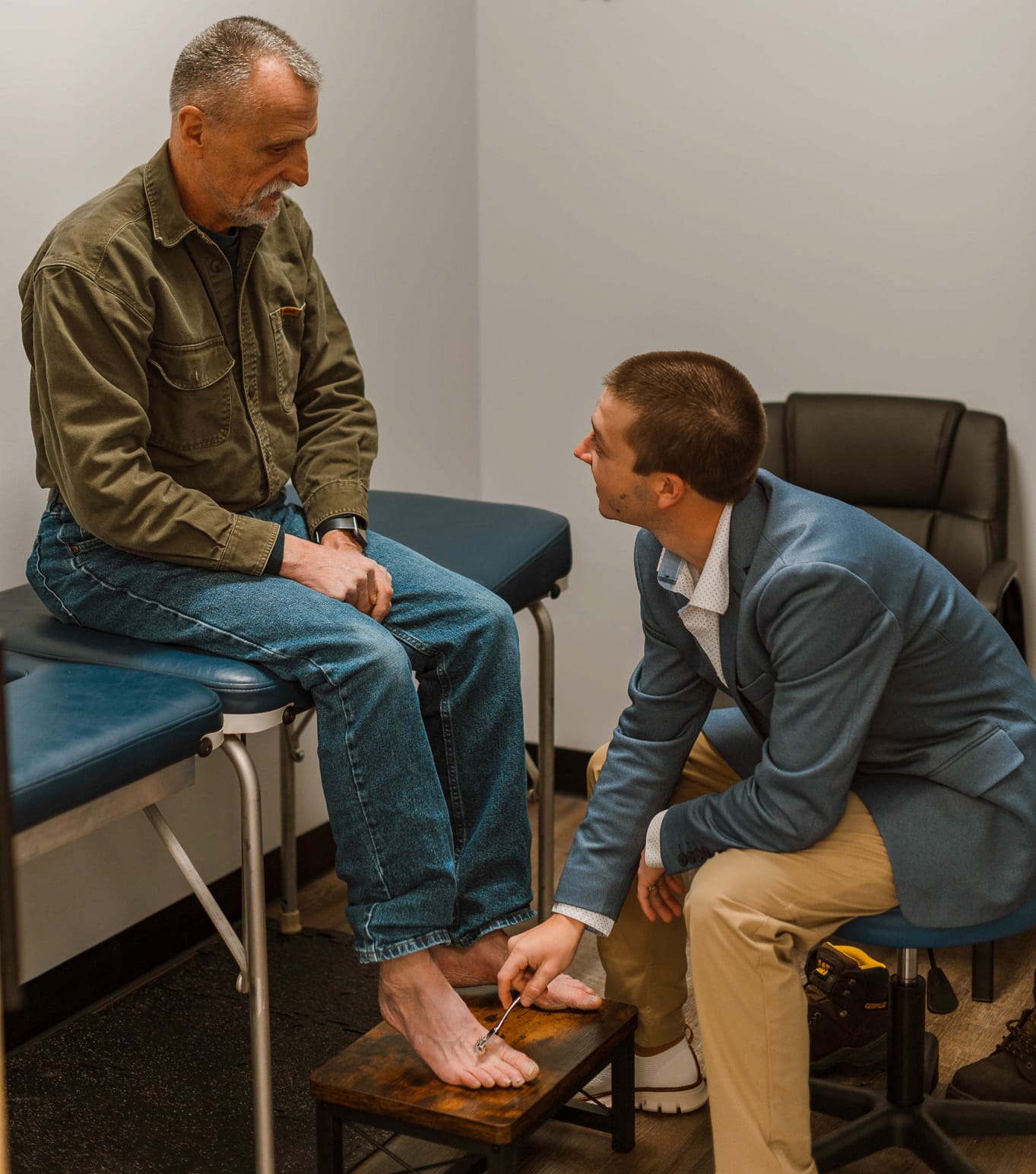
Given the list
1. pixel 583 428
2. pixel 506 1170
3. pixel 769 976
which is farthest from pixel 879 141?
pixel 506 1170

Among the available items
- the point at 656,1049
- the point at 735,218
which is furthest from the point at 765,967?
the point at 735,218

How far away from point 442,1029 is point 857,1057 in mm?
679

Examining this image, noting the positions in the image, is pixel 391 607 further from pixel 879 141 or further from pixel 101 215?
pixel 879 141

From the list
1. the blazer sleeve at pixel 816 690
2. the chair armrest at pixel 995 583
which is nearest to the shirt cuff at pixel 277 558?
the blazer sleeve at pixel 816 690

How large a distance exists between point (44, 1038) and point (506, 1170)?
0.92 metres

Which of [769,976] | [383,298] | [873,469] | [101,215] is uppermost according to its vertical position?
[101,215]

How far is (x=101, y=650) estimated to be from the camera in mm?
1765

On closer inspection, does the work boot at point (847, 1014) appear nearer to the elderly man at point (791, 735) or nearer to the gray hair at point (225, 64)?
the elderly man at point (791, 735)

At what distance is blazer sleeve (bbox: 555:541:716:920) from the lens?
1755 mm

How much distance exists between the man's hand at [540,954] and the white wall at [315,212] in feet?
2.70

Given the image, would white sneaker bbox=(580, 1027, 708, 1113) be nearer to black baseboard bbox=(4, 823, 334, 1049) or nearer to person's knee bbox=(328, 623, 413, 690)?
person's knee bbox=(328, 623, 413, 690)

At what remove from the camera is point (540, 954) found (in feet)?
5.67

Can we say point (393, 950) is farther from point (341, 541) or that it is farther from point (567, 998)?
point (341, 541)

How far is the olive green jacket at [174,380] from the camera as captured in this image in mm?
1720
